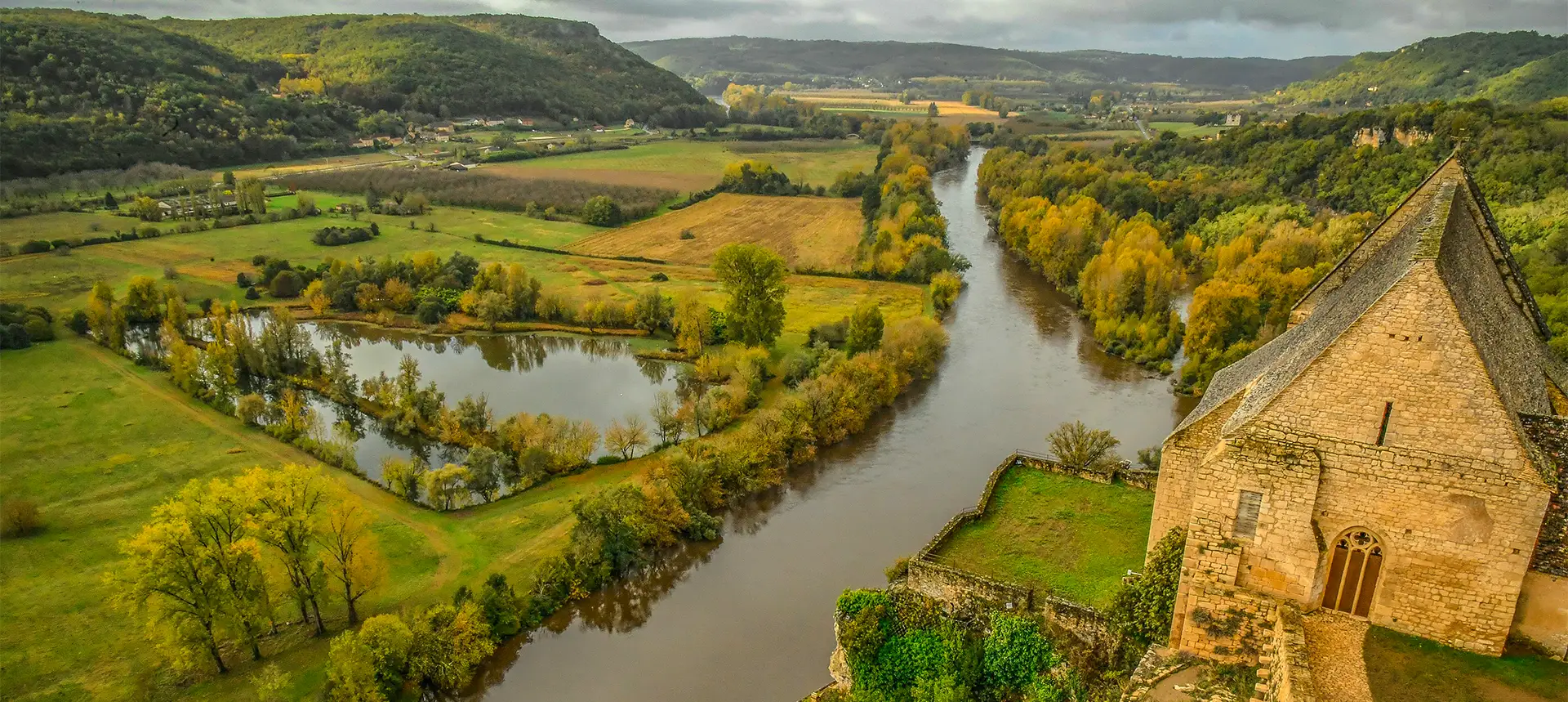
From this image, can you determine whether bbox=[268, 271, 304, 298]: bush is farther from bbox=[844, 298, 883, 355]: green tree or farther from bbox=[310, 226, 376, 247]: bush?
bbox=[844, 298, 883, 355]: green tree

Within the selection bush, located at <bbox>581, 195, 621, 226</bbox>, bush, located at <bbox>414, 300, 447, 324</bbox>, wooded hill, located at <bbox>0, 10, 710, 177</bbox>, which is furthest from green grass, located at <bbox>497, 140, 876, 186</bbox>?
bush, located at <bbox>414, 300, 447, 324</bbox>

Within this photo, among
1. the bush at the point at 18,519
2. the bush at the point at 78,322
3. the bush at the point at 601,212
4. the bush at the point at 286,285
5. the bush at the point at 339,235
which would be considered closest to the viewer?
the bush at the point at 18,519

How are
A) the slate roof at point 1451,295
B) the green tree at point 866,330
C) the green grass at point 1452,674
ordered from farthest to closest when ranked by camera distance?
the green tree at point 866,330 < the slate roof at point 1451,295 < the green grass at point 1452,674

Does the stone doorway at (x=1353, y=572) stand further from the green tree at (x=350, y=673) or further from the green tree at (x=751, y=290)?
the green tree at (x=751, y=290)

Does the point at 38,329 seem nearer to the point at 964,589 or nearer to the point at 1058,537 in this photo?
the point at 964,589

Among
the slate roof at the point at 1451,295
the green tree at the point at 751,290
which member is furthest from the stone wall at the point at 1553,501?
the green tree at the point at 751,290
